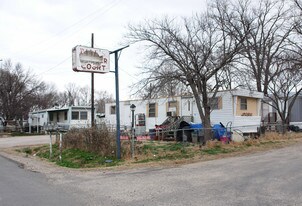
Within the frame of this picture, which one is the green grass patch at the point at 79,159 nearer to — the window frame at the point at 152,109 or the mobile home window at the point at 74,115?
the window frame at the point at 152,109

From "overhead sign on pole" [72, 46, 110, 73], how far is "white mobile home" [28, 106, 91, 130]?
20.0 m

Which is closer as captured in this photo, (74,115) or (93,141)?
(93,141)

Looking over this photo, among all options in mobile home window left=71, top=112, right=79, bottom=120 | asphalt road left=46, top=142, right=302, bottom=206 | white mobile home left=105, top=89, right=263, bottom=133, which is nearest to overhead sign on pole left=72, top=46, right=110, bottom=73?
asphalt road left=46, top=142, right=302, bottom=206

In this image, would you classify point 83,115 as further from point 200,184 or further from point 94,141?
point 200,184

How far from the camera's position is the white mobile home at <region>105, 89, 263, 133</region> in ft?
A: 76.2

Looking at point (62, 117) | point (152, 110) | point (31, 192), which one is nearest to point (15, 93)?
point (62, 117)

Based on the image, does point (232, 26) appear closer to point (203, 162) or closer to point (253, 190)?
point (203, 162)

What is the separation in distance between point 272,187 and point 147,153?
6.85 m

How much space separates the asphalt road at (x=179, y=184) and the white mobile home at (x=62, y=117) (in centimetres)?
2292

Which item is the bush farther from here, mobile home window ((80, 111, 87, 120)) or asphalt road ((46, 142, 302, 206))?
mobile home window ((80, 111, 87, 120))

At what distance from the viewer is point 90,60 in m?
13.5

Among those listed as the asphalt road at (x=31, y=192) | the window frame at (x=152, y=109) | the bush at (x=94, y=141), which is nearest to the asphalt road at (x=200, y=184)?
the asphalt road at (x=31, y=192)

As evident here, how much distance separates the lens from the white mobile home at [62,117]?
36.6 metres

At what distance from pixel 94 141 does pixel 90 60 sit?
12.0 ft
